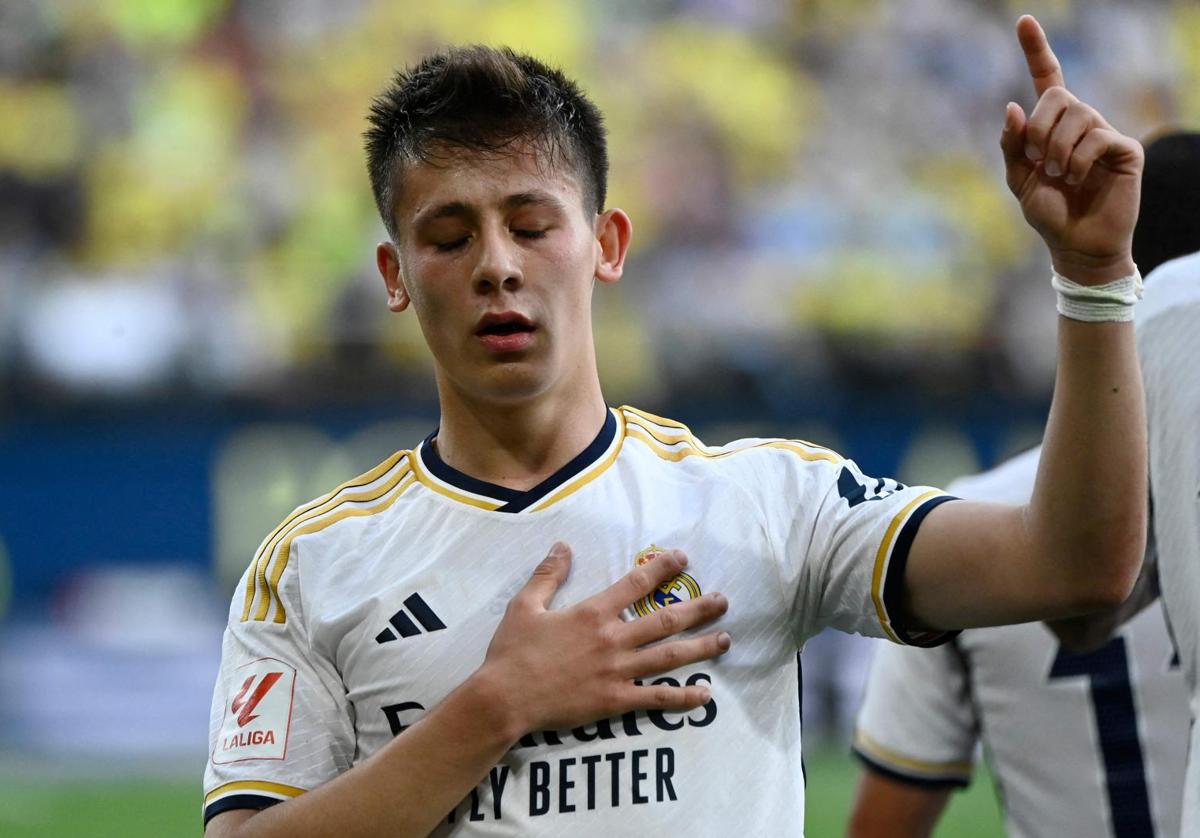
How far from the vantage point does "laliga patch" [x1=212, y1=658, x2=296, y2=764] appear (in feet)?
7.38

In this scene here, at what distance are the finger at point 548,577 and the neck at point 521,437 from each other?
15cm

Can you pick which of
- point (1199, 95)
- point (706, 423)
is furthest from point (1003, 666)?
point (1199, 95)

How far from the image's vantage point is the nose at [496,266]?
227 cm

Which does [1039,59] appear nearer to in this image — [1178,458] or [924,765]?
[1178,458]

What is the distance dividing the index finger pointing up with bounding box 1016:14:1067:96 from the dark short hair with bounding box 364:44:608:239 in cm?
69

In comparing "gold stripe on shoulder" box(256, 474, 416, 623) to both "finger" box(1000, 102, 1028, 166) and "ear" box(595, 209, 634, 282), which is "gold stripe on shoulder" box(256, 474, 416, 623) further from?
"finger" box(1000, 102, 1028, 166)

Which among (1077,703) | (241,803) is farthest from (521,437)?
(1077,703)

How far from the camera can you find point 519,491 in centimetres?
241

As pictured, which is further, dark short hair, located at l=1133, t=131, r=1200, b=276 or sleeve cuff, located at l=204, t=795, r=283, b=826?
dark short hair, located at l=1133, t=131, r=1200, b=276

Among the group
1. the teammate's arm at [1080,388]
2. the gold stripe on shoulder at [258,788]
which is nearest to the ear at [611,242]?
the teammate's arm at [1080,388]

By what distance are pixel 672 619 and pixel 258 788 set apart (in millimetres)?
594

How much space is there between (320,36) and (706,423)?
4.31 m

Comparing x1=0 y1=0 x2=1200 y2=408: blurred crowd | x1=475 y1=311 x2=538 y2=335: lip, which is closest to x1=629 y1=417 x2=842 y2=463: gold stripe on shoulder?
x1=475 y1=311 x2=538 y2=335: lip

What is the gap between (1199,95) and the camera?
13.5 meters
